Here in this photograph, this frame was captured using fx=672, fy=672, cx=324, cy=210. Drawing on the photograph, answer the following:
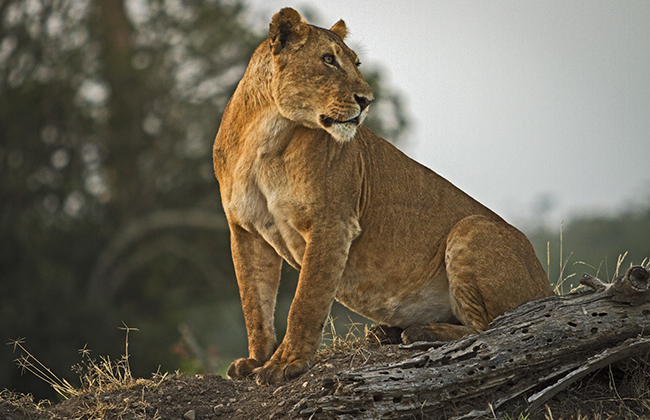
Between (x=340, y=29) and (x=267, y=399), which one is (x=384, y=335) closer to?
(x=267, y=399)

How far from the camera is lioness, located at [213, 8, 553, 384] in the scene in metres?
4.94

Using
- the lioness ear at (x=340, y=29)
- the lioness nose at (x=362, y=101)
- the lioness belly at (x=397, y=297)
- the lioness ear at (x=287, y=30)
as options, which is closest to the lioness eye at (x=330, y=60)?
the lioness ear at (x=287, y=30)

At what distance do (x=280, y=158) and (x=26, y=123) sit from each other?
17388mm

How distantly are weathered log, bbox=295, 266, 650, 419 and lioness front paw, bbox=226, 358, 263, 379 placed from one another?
1169 mm

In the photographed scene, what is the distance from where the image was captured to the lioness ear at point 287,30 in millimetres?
4962

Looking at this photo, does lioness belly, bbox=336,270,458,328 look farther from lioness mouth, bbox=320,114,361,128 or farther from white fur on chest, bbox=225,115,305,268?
lioness mouth, bbox=320,114,361,128

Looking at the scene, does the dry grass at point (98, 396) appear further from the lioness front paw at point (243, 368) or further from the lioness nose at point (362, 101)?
the lioness nose at point (362, 101)

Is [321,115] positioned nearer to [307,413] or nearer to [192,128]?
[307,413]

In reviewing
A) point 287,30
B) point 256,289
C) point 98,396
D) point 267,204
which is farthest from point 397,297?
point 98,396

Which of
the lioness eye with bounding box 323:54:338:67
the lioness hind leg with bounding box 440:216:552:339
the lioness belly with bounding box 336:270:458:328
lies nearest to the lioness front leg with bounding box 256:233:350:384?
the lioness belly with bounding box 336:270:458:328

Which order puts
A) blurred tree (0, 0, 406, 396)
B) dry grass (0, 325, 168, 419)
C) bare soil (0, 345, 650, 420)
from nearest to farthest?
bare soil (0, 345, 650, 420) < dry grass (0, 325, 168, 419) < blurred tree (0, 0, 406, 396)

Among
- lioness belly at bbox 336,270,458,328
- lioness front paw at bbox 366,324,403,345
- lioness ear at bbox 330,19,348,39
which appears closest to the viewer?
lioness belly at bbox 336,270,458,328

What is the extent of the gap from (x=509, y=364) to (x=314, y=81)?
2.38m

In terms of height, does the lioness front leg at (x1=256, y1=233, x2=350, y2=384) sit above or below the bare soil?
above
